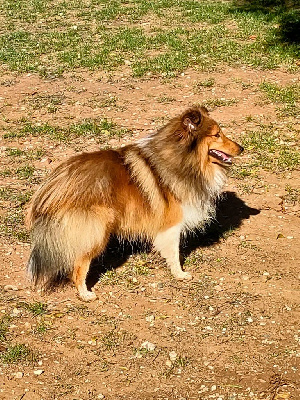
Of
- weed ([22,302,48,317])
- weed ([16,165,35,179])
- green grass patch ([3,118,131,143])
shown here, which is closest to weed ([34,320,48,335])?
weed ([22,302,48,317])

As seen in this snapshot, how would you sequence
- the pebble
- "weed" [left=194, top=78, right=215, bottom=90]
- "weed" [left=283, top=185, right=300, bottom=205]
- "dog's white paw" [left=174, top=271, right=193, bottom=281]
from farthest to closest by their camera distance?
"weed" [left=194, top=78, right=215, bottom=90] < "weed" [left=283, top=185, right=300, bottom=205] < "dog's white paw" [left=174, top=271, right=193, bottom=281] < the pebble

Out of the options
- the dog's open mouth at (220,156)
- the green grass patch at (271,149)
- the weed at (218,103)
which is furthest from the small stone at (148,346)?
the weed at (218,103)

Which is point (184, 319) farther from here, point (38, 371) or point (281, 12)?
point (281, 12)

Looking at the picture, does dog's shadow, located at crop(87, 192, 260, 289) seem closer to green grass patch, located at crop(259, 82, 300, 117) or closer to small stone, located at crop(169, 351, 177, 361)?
small stone, located at crop(169, 351, 177, 361)

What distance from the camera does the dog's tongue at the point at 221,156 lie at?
16.8ft

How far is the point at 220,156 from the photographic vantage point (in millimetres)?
5121

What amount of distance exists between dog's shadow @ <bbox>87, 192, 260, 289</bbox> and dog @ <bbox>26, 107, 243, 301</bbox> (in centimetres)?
42

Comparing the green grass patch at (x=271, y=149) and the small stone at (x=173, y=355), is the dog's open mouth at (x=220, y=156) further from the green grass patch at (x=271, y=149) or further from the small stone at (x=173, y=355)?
the green grass patch at (x=271, y=149)

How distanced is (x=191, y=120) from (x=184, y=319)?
1.67 metres

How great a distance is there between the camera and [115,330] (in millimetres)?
4672

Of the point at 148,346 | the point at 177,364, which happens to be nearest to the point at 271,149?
the point at 148,346

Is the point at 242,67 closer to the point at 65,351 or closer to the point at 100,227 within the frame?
the point at 100,227

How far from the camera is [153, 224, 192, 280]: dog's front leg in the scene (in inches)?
203

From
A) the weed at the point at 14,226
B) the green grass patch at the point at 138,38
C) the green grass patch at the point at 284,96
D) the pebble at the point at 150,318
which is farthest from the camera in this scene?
the green grass patch at the point at 138,38
